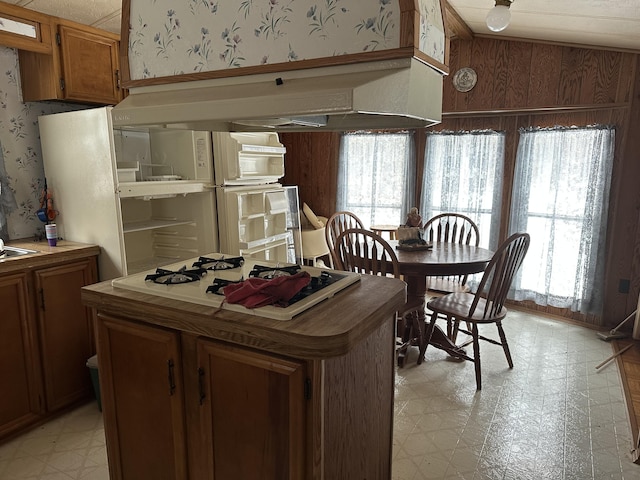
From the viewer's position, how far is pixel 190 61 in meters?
1.40

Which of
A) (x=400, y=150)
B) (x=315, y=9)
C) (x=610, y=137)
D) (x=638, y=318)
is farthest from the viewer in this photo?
(x=400, y=150)

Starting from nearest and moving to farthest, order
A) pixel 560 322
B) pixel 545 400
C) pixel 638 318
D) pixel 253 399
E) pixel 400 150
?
pixel 253 399 < pixel 545 400 < pixel 638 318 < pixel 560 322 < pixel 400 150

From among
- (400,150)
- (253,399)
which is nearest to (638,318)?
(400,150)

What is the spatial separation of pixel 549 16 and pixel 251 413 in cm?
304

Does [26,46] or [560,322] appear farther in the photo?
[560,322]

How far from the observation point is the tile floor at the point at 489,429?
6.93ft

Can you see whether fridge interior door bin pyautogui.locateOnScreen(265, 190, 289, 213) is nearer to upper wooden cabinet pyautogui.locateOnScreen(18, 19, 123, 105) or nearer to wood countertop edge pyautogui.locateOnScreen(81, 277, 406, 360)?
upper wooden cabinet pyautogui.locateOnScreen(18, 19, 123, 105)

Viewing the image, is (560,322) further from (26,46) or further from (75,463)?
(26,46)

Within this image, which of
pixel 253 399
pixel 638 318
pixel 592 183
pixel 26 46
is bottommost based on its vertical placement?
pixel 638 318

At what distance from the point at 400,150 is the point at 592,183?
180 cm

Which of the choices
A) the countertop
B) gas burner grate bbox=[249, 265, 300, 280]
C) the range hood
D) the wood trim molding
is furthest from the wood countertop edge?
the wood trim molding

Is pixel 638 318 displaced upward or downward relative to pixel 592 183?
downward

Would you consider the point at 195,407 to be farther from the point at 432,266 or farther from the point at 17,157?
the point at 17,157

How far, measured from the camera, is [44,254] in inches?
93.5
